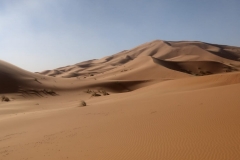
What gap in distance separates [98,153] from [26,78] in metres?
23.4

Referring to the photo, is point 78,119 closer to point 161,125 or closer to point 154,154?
point 161,125

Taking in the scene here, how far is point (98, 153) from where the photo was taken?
17.4ft

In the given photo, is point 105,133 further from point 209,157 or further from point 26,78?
point 26,78

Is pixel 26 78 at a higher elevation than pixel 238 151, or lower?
higher

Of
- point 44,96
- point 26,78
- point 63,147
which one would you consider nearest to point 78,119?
point 63,147

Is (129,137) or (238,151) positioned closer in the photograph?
(238,151)

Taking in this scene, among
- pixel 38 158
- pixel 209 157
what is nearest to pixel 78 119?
pixel 38 158

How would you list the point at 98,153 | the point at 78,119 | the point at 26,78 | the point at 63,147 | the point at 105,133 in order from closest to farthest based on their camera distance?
the point at 98,153
the point at 63,147
the point at 105,133
the point at 78,119
the point at 26,78

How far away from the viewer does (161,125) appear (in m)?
7.02

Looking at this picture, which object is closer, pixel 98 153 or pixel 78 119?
pixel 98 153

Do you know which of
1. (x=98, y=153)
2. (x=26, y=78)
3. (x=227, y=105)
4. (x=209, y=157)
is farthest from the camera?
(x=26, y=78)

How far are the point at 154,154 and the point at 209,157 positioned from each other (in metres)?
1.07

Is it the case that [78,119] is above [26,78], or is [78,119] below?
below

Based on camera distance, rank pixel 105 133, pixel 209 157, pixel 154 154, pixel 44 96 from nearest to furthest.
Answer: pixel 209 157 < pixel 154 154 < pixel 105 133 < pixel 44 96
